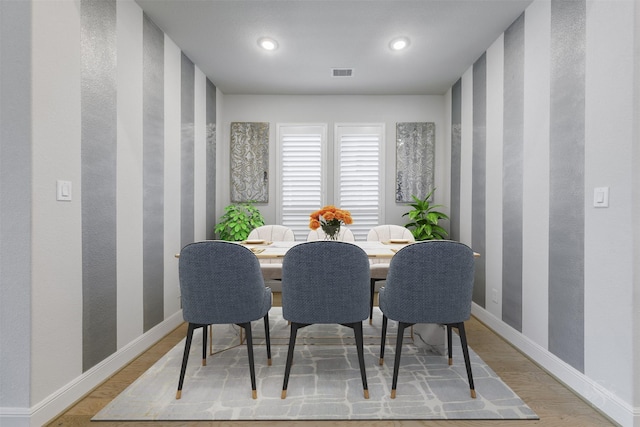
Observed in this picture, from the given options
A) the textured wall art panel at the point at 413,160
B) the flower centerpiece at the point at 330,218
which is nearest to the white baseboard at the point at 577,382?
the flower centerpiece at the point at 330,218

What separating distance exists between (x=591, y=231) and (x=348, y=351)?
186 centimetres

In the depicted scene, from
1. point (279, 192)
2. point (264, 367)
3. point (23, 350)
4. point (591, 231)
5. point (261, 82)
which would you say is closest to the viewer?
point (23, 350)

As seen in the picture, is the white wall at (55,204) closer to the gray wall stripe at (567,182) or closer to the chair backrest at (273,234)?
the chair backrest at (273,234)

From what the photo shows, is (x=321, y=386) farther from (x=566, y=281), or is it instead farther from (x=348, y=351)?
(x=566, y=281)

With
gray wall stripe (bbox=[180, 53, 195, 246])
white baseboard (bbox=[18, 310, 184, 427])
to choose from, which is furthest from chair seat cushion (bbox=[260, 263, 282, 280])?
gray wall stripe (bbox=[180, 53, 195, 246])

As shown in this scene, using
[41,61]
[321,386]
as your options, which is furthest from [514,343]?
[41,61]

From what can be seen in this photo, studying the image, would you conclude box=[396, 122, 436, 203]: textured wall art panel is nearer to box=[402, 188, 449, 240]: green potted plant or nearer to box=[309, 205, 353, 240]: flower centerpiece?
box=[402, 188, 449, 240]: green potted plant

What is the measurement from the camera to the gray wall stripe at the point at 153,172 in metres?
2.76

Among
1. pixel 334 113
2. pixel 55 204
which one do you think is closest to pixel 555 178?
pixel 334 113

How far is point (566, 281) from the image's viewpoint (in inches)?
84.9

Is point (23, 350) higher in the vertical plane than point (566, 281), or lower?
lower

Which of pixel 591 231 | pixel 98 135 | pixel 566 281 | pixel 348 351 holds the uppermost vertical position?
pixel 98 135

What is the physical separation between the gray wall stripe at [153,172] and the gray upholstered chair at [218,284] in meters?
1.05

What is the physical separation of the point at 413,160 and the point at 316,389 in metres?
3.49
